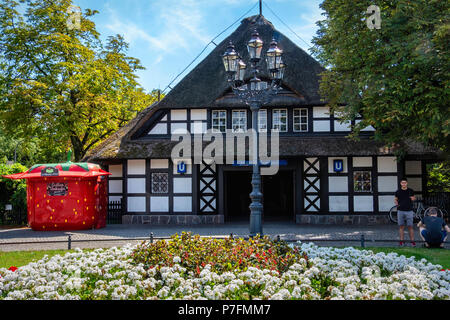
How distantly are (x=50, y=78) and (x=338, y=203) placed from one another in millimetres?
16633

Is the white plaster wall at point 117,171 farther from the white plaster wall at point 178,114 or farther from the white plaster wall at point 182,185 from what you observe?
the white plaster wall at point 178,114

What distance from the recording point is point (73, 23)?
72.7ft

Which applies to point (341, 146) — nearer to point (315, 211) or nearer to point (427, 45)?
point (315, 211)

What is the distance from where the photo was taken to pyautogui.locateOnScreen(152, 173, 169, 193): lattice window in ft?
59.5

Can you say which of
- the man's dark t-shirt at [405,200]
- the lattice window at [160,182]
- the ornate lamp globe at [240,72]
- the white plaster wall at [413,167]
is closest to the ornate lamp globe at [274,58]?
the ornate lamp globe at [240,72]

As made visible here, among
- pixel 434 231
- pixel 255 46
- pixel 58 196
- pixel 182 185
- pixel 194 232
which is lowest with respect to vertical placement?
pixel 194 232

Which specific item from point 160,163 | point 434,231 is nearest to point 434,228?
point 434,231

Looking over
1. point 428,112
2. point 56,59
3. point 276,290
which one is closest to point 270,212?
point 428,112

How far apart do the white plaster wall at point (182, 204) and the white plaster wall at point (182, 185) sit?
378 mm

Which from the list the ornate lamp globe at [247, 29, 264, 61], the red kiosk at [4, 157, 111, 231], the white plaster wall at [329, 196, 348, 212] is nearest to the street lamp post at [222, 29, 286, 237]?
the ornate lamp globe at [247, 29, 264, 61]

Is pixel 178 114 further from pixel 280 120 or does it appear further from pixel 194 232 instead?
pixel 194 232

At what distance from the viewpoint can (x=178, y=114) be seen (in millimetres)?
18547
